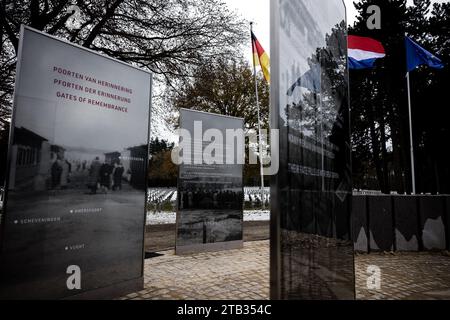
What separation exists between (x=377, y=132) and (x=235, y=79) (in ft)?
45.7

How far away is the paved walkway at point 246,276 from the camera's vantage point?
4.09 m

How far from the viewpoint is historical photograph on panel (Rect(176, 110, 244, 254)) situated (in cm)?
686

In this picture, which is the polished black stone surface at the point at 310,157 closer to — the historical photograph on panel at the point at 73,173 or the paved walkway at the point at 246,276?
the paved walkway at the point at 246,276

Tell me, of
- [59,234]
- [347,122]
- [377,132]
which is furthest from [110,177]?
[377,132]

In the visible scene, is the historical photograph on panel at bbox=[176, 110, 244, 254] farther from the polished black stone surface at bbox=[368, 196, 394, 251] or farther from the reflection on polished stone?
the reflection on polished stone

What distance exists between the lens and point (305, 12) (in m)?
2.91

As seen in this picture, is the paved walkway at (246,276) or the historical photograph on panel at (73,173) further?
the paved walkway at (246,276)

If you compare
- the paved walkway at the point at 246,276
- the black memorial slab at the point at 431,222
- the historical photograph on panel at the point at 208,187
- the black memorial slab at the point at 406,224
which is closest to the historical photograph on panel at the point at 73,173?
the paved walkway at the point at 246,276

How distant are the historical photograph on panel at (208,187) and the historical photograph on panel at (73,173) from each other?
8.42 feet

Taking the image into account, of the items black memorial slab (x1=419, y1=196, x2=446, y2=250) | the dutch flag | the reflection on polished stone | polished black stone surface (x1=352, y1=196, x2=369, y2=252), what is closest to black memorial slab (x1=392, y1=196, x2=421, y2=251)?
black memorial slab (x1=419, y1=196, x2=446, y2=250)

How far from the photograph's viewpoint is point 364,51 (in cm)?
1090

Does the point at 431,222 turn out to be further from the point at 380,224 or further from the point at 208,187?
the point at 208,187

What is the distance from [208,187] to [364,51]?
7.97 metres
